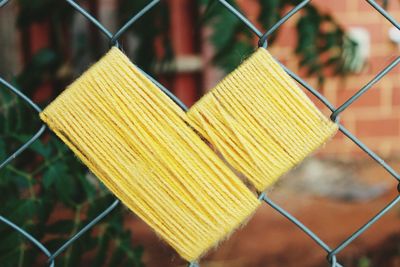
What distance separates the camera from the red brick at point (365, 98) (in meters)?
4.39

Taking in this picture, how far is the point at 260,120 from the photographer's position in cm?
86

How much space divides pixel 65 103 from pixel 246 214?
309 mm

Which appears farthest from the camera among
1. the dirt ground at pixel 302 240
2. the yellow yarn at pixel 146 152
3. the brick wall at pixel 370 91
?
the brick wall at pixel 370 91

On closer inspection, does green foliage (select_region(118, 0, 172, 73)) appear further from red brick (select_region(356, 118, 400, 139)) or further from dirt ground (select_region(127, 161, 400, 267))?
red brick (select_region(356, 118, 400, 139))

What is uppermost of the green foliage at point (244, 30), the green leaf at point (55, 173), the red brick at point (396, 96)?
the green leaf at point (55, 173)

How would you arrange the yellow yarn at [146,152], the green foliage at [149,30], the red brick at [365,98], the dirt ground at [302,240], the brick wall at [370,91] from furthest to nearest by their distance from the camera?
the red brick at [365,98] → the brick wall at [370,91] → the dirt ground at [302,240] → the green foliage at [149,30] → the yellow yarn at [146,152]

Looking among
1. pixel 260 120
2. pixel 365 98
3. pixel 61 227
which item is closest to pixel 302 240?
pixel 365 98

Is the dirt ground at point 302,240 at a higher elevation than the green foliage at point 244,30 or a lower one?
lower

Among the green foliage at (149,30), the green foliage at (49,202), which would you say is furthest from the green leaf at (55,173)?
the green foliage at (149,30)

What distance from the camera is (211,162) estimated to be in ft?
2.82

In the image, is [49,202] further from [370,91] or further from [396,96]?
[396,96]

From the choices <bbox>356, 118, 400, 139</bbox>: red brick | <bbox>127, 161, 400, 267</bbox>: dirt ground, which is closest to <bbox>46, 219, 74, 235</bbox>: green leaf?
<bbox>127, 161, 400, 267</bbox>: dirt ground

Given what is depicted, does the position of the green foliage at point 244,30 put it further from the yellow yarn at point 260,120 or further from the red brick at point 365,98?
the red brick at point 365,98

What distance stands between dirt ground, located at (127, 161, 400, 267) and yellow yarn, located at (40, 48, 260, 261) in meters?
1.86
